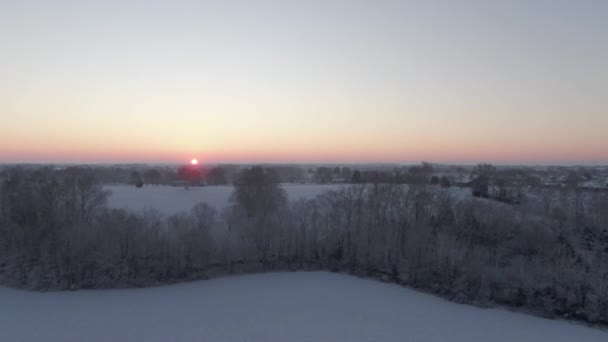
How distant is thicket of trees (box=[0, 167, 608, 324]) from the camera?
739 inches

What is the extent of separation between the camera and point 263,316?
15.5 m

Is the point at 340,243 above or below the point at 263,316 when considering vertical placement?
above

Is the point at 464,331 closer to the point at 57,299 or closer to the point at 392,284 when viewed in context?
the point at 392,284

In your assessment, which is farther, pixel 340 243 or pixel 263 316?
pixel 340 243

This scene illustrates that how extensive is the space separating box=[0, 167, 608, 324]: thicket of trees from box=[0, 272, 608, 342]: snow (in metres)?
1.44

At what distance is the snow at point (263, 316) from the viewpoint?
45.1 feet

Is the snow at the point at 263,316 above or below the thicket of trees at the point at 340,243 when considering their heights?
below

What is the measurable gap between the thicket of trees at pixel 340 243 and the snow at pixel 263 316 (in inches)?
56.8

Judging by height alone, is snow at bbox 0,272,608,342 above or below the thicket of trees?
below

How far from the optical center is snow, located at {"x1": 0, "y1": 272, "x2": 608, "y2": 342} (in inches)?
542

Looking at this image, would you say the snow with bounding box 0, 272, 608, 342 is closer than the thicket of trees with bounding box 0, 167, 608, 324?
Yes

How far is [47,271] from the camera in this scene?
67.1 ft

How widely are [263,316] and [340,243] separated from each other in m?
9.89

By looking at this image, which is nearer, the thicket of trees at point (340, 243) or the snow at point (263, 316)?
the snow at point (263, 316)
